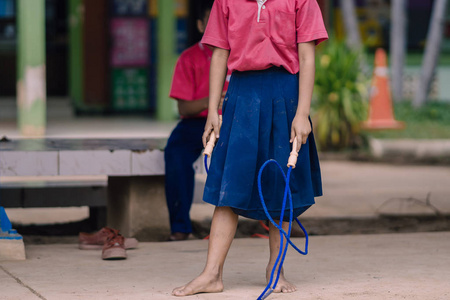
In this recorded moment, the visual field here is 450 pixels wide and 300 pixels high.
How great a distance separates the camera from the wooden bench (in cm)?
574

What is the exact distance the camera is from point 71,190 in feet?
23.4

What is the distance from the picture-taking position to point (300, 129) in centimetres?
415

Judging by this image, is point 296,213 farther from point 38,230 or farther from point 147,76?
point 147,76

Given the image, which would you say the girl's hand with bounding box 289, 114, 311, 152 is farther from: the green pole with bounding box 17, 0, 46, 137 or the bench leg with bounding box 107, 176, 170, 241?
the green pole with bounding box 17, 0, 46, 137

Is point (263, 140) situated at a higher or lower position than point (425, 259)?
higher

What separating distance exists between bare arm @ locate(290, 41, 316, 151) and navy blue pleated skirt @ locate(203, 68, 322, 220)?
2.8 inches

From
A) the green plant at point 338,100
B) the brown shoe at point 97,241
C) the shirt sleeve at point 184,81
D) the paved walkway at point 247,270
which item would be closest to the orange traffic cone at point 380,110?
the green plant at point 338,100

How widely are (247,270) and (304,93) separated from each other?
1161mm

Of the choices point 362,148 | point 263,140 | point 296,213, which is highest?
point 263,140

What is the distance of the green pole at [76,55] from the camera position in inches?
565

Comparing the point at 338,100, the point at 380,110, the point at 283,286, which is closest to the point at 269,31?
the point at 283,286

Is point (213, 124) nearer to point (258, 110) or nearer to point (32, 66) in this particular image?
point (258, 110)

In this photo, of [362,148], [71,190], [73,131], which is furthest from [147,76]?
[71,190]

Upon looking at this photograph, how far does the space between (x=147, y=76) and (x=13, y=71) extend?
2.12 m
